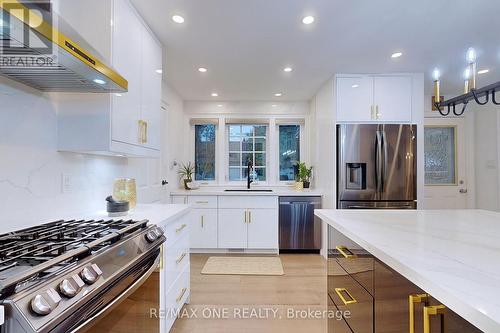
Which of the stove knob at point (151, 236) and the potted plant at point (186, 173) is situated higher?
the potted plant at point (186, 173)

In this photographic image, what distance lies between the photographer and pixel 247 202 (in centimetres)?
351

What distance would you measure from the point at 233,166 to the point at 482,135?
4.02m

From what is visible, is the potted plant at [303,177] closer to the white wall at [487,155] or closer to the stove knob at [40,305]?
the white wall at [487,155]

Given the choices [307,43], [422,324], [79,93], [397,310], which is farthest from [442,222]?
[79,93]

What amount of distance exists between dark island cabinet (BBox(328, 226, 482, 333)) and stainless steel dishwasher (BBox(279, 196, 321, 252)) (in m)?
1.95

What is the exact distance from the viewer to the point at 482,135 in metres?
3.88

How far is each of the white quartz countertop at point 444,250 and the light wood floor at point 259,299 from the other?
3.43 feet

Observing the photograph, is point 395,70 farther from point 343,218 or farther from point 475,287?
point 475,287

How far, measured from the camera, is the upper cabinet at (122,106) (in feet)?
4.86

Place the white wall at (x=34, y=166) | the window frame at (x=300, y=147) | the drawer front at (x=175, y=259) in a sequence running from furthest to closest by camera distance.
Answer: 1. the window frame at (x=300, y=147)
2. the drawer front at (x=175, y=259)
3. the white wall at (x=34, y=166)

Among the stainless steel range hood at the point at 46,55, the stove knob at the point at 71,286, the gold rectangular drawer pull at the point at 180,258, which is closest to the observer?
the stove knob at the point at 71,286

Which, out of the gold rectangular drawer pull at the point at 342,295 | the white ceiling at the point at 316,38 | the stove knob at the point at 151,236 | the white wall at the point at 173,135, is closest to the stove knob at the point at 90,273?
the stove knob at the point at 151,236

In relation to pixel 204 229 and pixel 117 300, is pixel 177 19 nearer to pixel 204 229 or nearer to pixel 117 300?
pixel 117 300

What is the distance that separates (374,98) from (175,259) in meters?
2.91
